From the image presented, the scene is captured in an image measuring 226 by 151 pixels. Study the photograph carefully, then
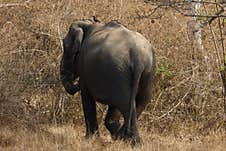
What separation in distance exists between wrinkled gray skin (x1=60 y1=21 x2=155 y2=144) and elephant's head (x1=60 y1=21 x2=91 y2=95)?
11 cm

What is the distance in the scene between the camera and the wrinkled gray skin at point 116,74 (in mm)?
7875

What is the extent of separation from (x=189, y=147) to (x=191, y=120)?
167 centimetres

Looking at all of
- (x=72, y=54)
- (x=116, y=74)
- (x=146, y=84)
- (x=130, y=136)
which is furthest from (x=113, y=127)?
(x=72, y=54)

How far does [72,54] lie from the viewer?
29.9 feet

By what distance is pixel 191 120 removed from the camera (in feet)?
33.3

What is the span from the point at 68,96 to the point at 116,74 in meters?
2.81

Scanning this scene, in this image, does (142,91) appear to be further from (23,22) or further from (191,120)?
(23,22)

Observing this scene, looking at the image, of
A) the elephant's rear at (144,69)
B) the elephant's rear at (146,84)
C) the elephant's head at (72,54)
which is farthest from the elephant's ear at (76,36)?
the elephant's rear at (146,84)

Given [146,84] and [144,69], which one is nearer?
[144,69]

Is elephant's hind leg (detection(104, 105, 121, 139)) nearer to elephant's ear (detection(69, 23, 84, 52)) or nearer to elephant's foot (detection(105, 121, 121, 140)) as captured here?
elephant's foot (detection(105, 121, 121, 140))

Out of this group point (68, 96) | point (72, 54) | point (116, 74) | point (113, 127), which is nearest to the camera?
point (116, 74)

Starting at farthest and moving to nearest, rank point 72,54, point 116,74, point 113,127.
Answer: point 72,54
point 113,127
point 116,74

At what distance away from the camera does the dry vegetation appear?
8.88 meters

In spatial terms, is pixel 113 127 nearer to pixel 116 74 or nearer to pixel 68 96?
pixel 116 74
